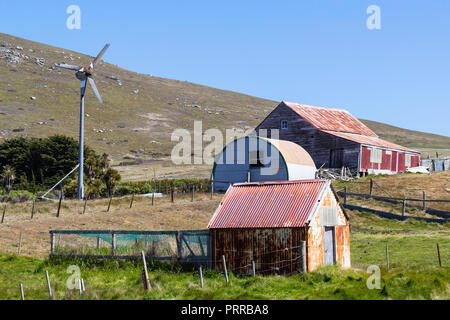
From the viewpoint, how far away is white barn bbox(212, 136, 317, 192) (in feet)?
135

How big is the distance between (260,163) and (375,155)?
620 inches

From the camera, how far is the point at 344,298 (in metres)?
15.5

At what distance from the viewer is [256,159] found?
42.4m

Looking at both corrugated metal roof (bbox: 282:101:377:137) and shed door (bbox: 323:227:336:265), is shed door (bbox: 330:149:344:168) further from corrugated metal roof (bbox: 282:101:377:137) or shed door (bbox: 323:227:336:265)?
shed door (bbox: 323:227:336:265)

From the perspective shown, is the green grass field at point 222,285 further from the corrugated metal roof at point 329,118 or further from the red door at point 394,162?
the red door at point 394,162

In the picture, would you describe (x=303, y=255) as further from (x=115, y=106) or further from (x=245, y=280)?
(x=115, y=106)

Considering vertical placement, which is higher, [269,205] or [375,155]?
[375,155]

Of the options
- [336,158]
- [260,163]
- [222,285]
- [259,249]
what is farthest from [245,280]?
[336,158]

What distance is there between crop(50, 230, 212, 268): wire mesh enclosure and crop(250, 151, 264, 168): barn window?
19438 millimetres

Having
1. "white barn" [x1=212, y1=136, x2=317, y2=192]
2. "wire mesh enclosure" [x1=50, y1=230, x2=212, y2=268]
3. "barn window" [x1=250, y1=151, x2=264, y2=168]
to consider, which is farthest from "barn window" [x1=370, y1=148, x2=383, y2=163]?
"wire mesh enclosure" [x1=50, y1=230, x2=212, y2=268]

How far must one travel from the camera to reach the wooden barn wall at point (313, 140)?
2029 inches
